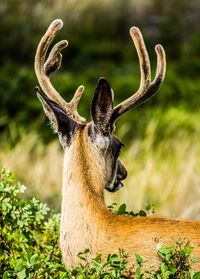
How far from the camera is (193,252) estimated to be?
176 inches

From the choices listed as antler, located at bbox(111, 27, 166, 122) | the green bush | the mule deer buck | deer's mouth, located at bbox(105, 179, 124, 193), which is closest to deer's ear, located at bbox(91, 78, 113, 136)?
the mule deer buck

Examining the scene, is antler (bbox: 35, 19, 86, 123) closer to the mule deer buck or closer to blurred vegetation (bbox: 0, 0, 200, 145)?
the mule deer buck

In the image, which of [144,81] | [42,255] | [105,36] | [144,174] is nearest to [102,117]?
[144,81]

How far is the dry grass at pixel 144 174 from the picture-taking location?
9.40 metres

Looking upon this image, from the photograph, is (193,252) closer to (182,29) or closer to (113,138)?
(113,138)

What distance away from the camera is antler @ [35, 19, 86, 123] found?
5.46 m

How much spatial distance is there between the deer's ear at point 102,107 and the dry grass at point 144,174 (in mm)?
3510

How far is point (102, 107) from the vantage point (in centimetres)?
493

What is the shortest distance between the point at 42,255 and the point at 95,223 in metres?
0.31

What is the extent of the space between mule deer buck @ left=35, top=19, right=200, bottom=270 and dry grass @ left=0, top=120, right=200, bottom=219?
10.9 ft

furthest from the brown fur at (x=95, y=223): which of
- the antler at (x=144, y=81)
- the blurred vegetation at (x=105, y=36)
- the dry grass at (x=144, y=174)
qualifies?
the blurred vegetation at (x=105, y=36)

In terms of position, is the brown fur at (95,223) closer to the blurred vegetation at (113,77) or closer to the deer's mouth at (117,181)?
the deer's mouth at (117,181)

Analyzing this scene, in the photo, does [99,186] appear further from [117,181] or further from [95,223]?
[117,181]

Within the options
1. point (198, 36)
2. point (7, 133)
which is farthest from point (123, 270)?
point (198, 36)
